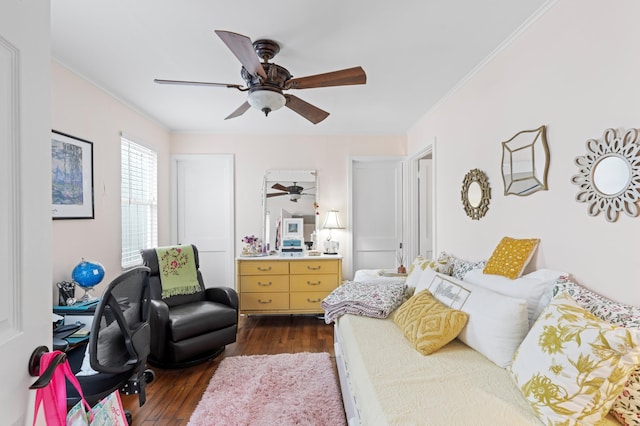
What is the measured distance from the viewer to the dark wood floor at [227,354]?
215cm

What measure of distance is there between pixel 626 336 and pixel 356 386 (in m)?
1.11

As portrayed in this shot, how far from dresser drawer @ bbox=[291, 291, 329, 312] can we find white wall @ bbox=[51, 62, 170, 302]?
1907 mm

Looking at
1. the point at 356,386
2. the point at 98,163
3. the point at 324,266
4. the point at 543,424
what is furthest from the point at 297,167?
the point at 543,424

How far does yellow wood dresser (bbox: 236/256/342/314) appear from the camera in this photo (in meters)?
3.80

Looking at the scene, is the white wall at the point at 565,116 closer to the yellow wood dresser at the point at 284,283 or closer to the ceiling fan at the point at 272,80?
the ceiling fan at the point at 272,80

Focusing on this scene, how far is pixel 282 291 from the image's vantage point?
12.6 feet

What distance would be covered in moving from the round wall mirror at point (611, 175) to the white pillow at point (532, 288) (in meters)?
0.41

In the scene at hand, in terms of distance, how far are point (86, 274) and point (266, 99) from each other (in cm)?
191

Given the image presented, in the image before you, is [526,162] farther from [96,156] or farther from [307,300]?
[96,156]

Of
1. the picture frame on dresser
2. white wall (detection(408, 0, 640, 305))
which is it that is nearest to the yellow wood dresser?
the picture frame on dresser

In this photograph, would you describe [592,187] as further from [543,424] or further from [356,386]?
[356,386]

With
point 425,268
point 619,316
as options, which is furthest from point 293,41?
point 619,316

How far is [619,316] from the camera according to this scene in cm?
129

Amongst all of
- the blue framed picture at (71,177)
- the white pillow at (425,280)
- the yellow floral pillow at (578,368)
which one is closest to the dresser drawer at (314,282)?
the white pillow at (425,280)
